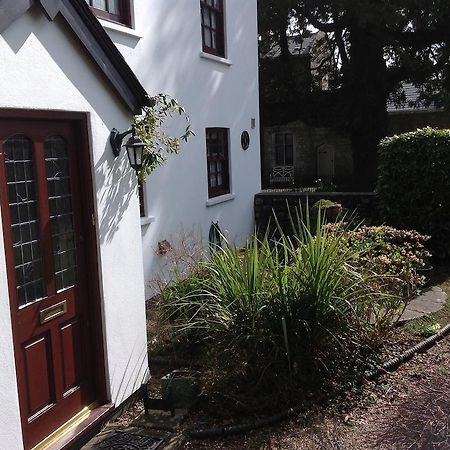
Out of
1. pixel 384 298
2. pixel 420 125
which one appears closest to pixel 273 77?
pixel 420 125

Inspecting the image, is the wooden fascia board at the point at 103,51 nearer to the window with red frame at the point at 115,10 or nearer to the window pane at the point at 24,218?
Answer: the window pane at the point at 24,218

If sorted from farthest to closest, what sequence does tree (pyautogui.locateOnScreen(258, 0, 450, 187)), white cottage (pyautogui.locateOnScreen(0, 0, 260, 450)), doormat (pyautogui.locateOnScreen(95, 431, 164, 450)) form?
tree (pyautogui.locateOnScreen(258, 0, 450, 187))
doormat (pyautogui.locateOnScreen(95, 431, 164, 450))
white cottage (pyautogui.locateOnScreen(0, 0, 260, 450))

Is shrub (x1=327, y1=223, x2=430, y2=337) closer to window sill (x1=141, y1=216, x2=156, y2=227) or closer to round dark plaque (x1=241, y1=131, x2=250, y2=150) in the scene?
window sill (x1=141, y1=216, x2=156, y2=227)

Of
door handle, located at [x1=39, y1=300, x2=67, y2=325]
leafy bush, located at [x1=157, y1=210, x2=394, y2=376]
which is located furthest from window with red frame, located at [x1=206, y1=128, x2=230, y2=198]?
door handle, located at [x1=39, y1=300, x2=67, y2=325]

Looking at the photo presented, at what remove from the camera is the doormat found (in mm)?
4011

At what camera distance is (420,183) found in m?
9.38

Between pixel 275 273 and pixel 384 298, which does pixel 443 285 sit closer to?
pixel 384 298

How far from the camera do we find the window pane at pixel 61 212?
395 cm

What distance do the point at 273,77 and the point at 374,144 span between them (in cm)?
498

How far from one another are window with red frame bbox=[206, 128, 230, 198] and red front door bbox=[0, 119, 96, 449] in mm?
6516

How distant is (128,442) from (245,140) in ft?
28.9

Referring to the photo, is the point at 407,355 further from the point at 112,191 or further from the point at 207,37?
the point at 207,37

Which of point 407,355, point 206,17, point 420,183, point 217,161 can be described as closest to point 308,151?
point 217,161

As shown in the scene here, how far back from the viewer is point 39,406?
12.4 feet
